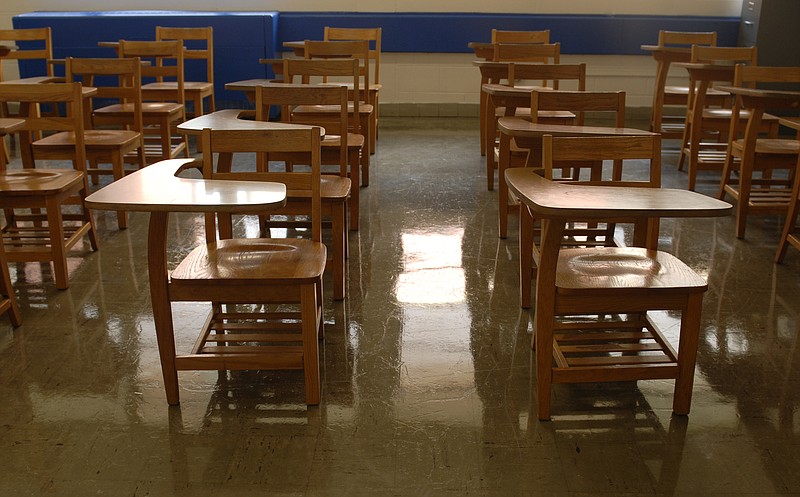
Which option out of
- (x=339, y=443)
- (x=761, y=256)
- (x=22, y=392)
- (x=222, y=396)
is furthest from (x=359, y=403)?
(x=761, y=256)

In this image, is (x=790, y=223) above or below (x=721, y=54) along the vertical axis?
below

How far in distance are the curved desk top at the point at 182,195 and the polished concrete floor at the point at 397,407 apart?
693 millimetres

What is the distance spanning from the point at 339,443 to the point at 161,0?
7176 mm

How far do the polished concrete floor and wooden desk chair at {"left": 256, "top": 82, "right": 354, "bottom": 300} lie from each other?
0.72 feet

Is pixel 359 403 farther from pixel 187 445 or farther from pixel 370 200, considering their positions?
pixel 370 200

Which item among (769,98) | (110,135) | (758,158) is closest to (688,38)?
(758,158)

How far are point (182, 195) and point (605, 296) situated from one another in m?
1.24

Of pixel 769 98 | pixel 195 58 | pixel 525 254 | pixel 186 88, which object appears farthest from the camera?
pixel 195 58

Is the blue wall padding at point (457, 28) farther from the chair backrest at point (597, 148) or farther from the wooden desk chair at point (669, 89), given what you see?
the chair backrest at point (597, 148)

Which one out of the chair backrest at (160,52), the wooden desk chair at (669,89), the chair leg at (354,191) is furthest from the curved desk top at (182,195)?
the wooden desk chair at (669,89)

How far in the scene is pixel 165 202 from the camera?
6.82ft

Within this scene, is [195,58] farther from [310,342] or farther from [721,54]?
[310,342]

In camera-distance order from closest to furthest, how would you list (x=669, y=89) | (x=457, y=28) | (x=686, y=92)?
1. (x=686, y=92)
2. (x=669, y=89)
3. (x=457, y=28)

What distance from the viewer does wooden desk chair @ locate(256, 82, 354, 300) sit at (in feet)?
10.5
